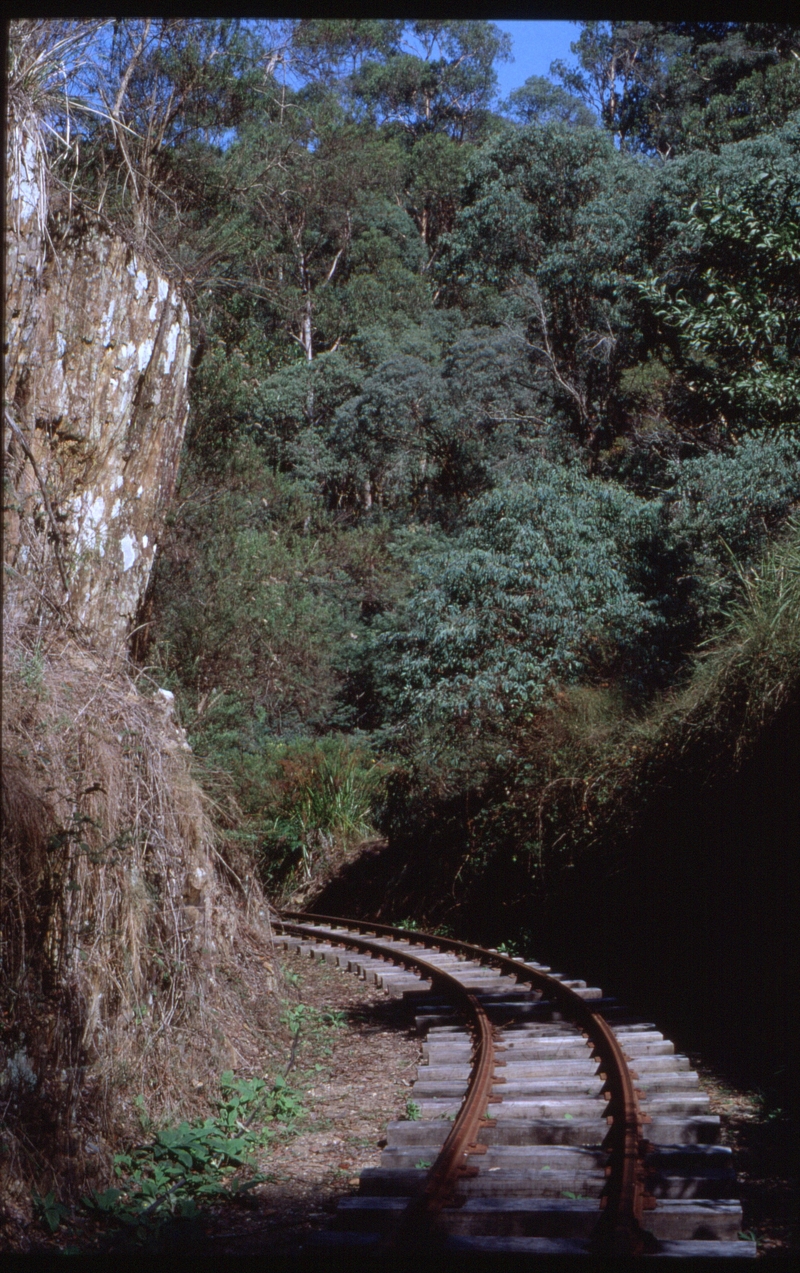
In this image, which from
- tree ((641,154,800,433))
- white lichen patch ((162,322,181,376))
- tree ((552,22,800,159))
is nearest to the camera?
white lichen patch ((162,322,181,376))

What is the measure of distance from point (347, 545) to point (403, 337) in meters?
7.28

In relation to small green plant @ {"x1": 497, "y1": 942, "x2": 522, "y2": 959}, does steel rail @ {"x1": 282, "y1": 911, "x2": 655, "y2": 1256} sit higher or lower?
higher

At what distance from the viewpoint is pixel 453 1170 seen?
15.8 ft

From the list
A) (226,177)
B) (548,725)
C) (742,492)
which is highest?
(226,177)

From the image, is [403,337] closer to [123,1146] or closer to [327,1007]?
[327,1007]

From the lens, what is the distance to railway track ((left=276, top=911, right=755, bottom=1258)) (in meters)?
4.20

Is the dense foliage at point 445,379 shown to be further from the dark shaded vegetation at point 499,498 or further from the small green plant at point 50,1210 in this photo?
the small green plant at point 50,1210

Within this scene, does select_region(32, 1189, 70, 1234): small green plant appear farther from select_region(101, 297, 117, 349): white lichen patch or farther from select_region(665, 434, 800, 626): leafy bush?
select_region(665, 434, 800, 626): leafy bush

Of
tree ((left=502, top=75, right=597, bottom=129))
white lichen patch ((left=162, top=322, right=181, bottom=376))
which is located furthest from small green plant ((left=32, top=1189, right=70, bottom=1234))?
tree ((left=502, top=75, right=597, bottom=129))

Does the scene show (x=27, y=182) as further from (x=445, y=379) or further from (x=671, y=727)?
(x=445, y=379)

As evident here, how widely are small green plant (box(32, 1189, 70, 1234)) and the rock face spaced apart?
357cm

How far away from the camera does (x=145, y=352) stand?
34.0 ft

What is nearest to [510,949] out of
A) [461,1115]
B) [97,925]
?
[461,1115]

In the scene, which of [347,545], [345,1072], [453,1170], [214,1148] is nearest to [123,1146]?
[214,1148]
